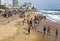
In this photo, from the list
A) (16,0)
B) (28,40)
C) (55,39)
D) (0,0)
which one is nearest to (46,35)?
(55,39)

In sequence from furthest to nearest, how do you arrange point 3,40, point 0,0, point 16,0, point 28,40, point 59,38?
1. point 16,0
2. point 0,0
3. point 59,38
4. point 28,40
5. point 3,40

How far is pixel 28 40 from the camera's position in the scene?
12.3 metres

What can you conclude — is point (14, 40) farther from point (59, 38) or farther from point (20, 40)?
point (59, 38)

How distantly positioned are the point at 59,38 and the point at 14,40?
397 centimetres

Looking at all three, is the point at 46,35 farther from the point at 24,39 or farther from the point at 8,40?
the point at 8,40

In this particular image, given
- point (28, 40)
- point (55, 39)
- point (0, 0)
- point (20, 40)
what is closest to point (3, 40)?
point (20, 40)

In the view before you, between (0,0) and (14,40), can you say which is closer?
(14,40)

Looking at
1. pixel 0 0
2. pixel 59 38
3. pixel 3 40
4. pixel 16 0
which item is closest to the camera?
pixel 3 40

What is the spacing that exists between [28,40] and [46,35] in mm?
2419

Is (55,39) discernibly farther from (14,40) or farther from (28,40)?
(14,40)

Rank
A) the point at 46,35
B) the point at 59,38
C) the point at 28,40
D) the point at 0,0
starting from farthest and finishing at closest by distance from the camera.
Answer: the point at 0,0, the point at 46,35, the point at 59,38, the point at 28,40

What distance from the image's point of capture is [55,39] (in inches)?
512

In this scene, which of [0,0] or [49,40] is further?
[0,0]

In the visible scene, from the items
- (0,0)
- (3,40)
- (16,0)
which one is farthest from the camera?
(16,0)
